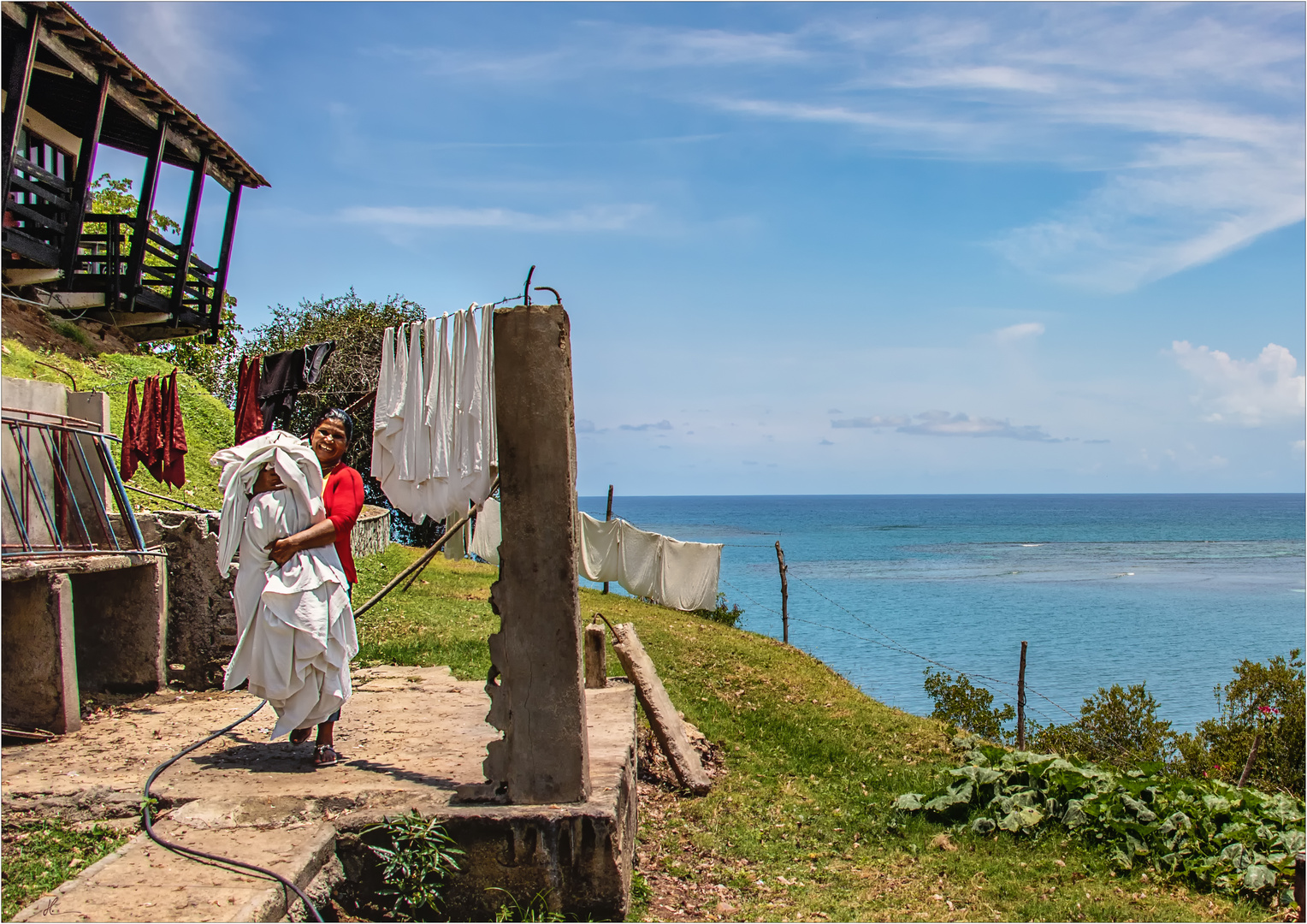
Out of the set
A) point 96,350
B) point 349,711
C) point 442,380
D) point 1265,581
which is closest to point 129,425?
point 349,711

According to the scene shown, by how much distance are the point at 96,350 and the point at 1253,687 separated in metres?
20.7

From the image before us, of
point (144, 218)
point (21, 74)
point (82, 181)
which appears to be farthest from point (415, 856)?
point (144, 218)

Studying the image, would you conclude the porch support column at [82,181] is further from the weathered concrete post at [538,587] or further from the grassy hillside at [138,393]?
the weathered concrete post at [538,587]

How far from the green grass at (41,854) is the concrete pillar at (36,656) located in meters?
1.48

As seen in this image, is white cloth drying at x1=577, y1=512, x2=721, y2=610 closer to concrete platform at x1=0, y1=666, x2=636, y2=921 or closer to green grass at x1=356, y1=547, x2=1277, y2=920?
green grass at x1=356, y1=547, x2=1277, y2=920

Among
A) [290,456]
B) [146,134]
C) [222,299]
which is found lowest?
[290,456]

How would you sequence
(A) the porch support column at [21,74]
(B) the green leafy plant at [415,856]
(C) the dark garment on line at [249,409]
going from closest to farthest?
(B) the green leafy plant at [415,856] < (C) the dark garment on line at [249,409] < (A) the porch support column at [21,74]

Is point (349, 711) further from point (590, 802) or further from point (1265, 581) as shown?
point (1265, 581)

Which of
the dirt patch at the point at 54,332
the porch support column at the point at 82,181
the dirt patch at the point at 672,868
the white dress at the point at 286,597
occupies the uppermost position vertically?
the porch support column at the point at 82,181

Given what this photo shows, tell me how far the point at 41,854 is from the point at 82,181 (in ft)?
48.2

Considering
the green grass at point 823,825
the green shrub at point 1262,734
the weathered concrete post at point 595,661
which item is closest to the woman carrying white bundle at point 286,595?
the green grass at point 823,825

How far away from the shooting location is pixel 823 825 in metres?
6.81

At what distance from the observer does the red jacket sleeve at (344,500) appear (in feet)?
18.5

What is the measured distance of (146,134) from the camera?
18.9m
